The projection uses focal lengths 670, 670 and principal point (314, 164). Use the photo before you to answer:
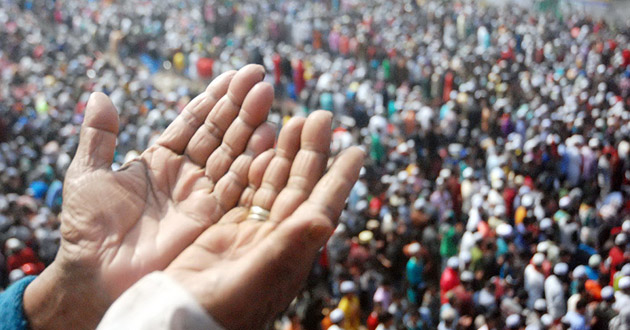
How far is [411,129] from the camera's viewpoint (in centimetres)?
1058

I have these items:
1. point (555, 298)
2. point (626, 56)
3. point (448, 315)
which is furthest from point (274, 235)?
point (626, 56)

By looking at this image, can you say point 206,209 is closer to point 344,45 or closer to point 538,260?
point 538,260

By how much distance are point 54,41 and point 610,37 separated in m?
12.9

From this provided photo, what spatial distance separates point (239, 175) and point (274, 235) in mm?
576

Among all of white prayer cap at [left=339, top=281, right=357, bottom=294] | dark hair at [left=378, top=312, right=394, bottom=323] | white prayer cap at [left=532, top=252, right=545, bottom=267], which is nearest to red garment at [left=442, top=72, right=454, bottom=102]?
white prayer cap at [left=532, top=252, right=545, bottom=267]

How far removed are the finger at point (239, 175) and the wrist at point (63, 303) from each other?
1.81ft

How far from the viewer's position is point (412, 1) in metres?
19.2

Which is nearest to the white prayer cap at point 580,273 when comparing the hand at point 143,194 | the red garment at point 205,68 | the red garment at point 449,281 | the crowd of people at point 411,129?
the crowd of people at point 411,129

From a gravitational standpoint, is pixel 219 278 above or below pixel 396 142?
above

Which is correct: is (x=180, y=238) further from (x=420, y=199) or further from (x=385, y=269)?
(x=420, y=199)

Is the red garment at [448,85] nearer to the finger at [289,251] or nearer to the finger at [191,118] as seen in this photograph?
the finger at [191,118]

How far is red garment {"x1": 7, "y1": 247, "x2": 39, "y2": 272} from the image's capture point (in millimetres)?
6219

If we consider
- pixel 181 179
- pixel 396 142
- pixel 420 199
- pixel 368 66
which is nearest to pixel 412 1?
pixel 368 66

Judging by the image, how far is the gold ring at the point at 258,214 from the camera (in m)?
2.37
